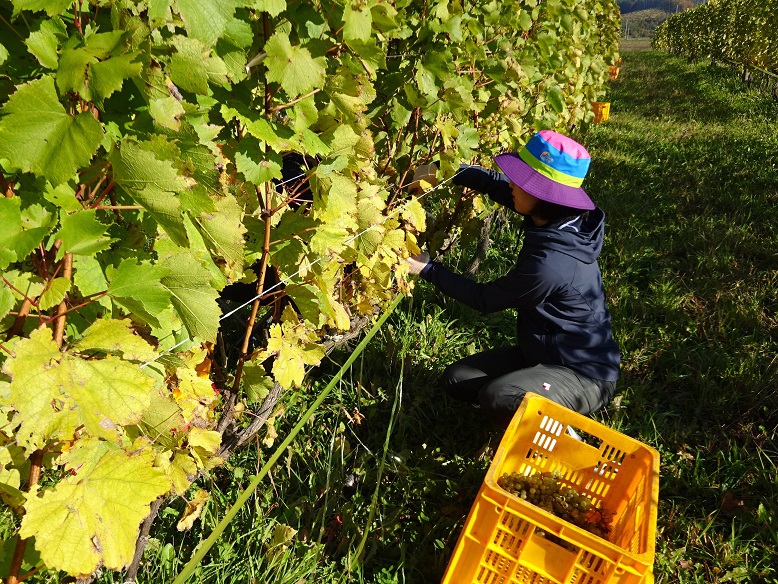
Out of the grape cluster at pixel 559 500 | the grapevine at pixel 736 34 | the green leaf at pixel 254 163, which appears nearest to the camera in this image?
the green leaf at pixel 254 163

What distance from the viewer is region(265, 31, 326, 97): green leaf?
1.23 meters

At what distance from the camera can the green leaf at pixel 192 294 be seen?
3.81 ft

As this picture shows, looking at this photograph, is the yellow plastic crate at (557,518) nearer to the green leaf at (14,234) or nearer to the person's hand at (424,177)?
the person's hand at (424,177)

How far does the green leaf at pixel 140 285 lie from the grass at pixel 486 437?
115 cm

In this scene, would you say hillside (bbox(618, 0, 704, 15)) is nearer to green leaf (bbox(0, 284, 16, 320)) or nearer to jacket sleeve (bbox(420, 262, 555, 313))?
jacket sleeve (bbox(420, 262, 555, 313))

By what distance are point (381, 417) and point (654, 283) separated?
2429 mm

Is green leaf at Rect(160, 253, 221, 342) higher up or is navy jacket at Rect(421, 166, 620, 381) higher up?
green leaf at Rect(160, 253, 221, 342)

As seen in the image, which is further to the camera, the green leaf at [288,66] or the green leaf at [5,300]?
the green leaf at [288,66]

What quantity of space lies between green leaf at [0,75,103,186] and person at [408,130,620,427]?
1812 mm

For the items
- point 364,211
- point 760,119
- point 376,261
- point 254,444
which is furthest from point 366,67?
point 760,119

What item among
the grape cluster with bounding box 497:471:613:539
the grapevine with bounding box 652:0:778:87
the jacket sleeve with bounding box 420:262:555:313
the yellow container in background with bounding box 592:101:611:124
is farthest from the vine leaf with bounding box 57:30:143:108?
the grapevine with bounding box 652:0:778:87

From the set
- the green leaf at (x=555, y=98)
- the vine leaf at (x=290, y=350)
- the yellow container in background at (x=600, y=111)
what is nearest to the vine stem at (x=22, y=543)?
the vine leaf at (x=290, y=350)

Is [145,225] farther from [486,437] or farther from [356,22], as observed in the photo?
[486,437]

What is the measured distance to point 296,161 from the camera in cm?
231
